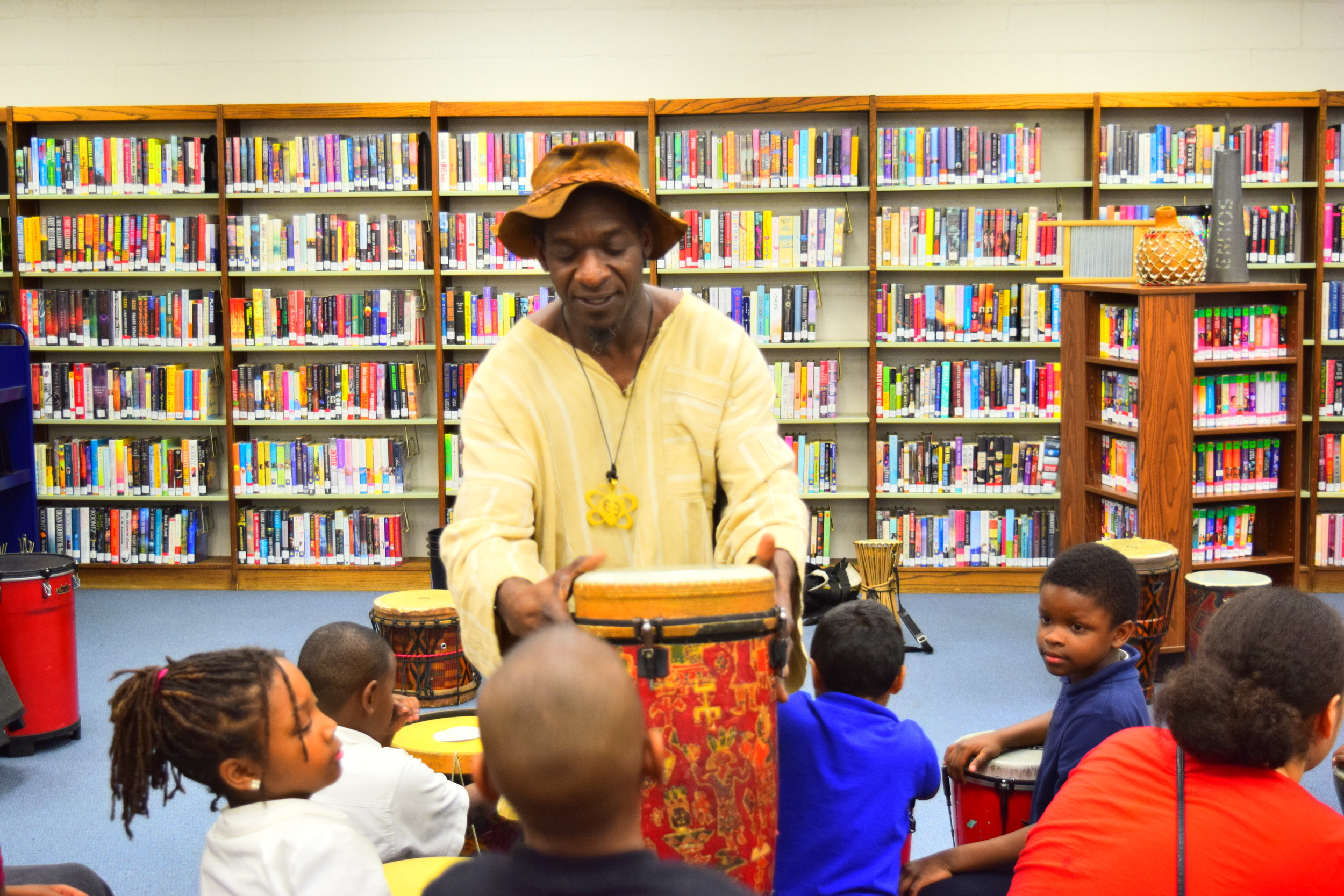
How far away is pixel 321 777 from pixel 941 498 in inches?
199

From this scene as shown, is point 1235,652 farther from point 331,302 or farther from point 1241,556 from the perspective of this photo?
point 331,302

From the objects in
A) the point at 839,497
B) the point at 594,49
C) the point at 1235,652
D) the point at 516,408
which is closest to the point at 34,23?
the point at 594,49

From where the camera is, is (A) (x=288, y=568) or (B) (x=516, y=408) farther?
(A) (x=288, y=568)

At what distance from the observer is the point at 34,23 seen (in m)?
6.52

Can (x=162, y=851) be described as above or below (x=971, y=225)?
below

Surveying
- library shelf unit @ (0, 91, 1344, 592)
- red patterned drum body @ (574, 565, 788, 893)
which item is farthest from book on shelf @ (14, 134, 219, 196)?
red patterned drum body @ (574, 565, 788, 893)

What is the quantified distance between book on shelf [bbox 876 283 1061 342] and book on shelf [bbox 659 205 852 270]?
0.36 meters

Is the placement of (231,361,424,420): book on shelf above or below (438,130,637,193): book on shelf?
below

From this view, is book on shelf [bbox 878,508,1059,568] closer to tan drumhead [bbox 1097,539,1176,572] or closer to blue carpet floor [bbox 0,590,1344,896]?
blue carpet floor [bbox 0,590,1344,896]

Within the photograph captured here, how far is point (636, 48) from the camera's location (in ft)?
21.0

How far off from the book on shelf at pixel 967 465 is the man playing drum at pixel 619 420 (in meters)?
4.58

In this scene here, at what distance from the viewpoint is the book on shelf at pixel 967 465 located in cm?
627

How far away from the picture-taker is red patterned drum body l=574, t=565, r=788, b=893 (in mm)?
1489

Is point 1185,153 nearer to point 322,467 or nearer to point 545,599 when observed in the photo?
point 322,467
